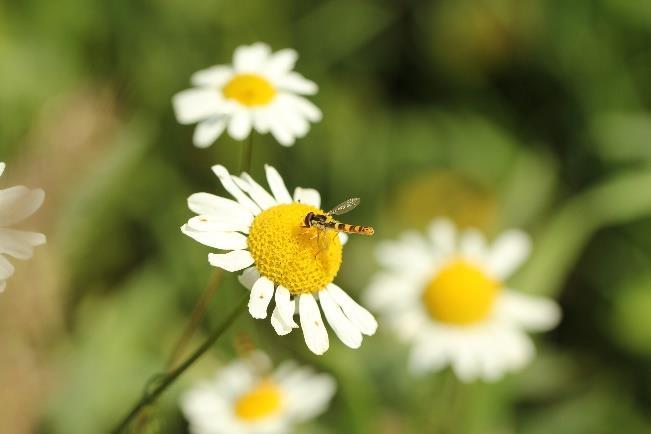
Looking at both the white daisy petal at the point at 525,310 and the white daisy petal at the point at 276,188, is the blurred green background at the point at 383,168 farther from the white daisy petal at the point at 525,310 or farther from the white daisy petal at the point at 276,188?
the white daisy petal at the point at 276,188

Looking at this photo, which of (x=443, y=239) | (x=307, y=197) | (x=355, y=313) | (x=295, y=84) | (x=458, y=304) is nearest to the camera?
(x=355, y=313)

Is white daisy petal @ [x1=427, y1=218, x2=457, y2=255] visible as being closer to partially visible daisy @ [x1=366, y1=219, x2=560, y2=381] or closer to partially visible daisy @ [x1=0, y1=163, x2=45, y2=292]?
partially visible daisy @ [x1=366, y1=219, x2=560, y2=381]

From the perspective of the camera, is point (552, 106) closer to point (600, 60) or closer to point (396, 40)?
point (600, 60)

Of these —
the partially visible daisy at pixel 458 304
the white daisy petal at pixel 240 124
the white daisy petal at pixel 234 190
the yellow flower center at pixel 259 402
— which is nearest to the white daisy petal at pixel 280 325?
the white daisy petal at pixel 234 190

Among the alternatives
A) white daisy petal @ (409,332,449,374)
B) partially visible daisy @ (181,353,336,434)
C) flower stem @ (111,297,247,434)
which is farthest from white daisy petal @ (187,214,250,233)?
white daisy petal @ (409,332,449,374)

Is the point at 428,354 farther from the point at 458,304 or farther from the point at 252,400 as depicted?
the point at 252,400

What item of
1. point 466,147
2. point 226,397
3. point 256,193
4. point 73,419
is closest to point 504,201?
point 466,147

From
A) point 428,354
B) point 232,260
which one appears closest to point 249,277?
point 232,260
